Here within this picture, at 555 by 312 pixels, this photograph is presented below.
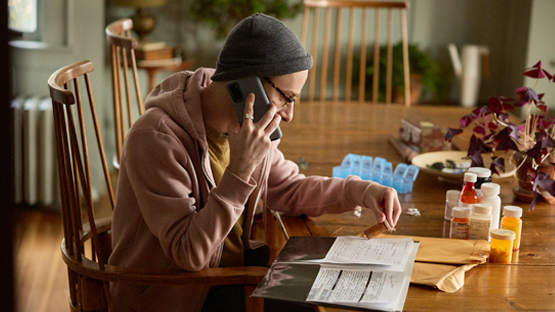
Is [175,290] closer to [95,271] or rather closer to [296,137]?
[95,271]

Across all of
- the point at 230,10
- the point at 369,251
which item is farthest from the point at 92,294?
the point at 230,10

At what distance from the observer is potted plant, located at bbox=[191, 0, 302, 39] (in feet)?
13.0

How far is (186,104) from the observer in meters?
1.12

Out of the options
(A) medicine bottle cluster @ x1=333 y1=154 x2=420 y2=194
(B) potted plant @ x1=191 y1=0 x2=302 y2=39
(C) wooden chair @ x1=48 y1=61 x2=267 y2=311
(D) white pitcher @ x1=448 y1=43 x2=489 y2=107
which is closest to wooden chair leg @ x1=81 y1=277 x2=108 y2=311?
(C) wooden chair @ x1=48 y1=61 x2=267 y2=311

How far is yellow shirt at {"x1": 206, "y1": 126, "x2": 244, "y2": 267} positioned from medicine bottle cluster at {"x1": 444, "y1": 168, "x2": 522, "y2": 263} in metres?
0.47

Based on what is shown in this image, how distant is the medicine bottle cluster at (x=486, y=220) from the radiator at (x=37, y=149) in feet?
8.50

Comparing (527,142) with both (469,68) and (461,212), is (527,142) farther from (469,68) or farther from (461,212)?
(469,68)

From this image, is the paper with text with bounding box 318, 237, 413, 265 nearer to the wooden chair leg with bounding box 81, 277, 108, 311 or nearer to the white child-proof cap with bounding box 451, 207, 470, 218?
the white child-proof cap with bounding box 451, 207, 470, 218

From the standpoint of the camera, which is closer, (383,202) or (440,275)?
(440,275)

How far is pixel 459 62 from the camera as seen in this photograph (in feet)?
14.3

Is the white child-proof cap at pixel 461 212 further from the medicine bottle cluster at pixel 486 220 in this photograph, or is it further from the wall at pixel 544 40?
the wall at pixel 544 40

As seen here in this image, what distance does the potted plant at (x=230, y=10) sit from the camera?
3953 millimetres

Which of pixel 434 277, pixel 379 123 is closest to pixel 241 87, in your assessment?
pixel 434 277

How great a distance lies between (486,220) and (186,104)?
666mm
